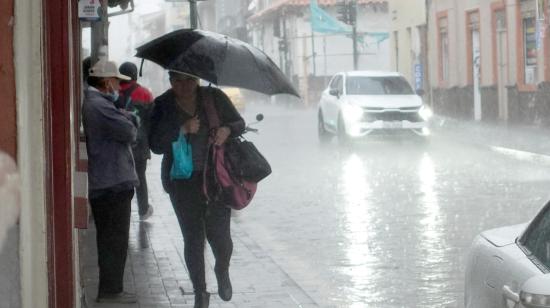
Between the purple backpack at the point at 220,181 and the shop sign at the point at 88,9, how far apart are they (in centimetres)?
483

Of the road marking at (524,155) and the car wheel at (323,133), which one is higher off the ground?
the car wheel at (323,133)

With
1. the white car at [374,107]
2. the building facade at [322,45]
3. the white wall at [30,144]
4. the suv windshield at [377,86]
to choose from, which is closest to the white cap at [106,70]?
the white wall at [30,144]

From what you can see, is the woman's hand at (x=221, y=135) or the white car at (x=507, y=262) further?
the woman's hand at (x=221, y=135)

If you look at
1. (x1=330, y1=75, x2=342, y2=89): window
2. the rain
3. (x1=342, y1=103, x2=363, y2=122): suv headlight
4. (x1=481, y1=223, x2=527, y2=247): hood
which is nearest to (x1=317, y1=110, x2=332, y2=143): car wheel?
the rain

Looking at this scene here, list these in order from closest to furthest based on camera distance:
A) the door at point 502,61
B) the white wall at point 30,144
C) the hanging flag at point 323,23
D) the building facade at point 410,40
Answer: the white wall at point 30,144
the door at point 502,61
the building facade at point 410,40
the hanging flag at point 323,23

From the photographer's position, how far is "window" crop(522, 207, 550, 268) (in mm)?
5086

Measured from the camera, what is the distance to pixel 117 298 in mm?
8562

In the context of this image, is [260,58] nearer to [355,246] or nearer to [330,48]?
[355,246]

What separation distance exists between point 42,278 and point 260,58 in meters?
3.59

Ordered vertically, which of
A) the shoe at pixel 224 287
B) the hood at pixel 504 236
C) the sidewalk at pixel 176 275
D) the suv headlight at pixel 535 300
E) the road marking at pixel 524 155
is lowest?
the sidewalk at pixel 176 275

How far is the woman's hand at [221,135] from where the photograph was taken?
7.96 metres

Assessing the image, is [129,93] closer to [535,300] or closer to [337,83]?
[535,300]

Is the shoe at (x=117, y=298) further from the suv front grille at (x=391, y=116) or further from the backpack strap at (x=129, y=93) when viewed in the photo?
the suv front grille at (x=391, y=116)

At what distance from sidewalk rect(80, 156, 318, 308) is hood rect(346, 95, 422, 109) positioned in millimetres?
13206
